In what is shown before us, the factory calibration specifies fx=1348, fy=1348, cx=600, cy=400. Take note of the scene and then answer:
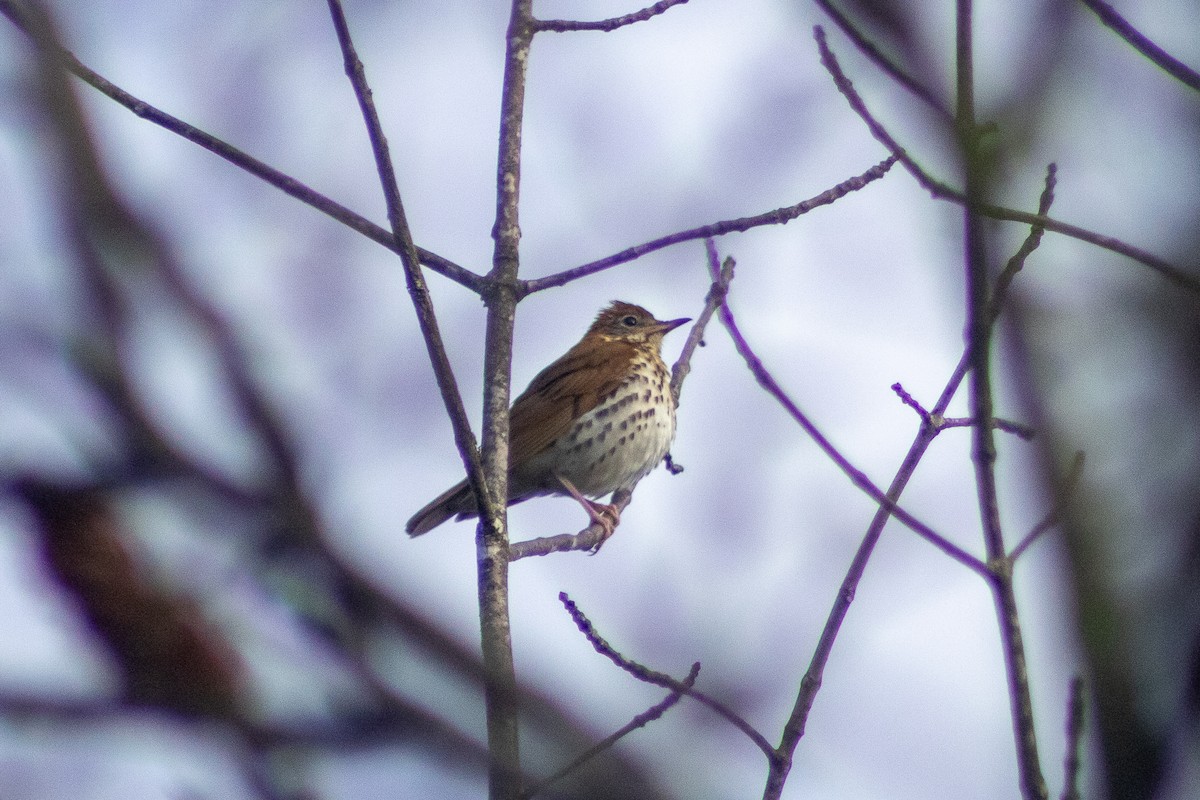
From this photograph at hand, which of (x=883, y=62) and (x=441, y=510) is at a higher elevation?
(x=441, y=510)

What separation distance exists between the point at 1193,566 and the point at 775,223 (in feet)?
11.9

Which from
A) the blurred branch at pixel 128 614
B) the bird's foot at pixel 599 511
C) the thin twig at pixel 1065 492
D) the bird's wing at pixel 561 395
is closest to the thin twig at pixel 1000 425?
the thin twig at pixel 1065 492

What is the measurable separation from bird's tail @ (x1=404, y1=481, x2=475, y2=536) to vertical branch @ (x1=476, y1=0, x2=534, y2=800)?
332 centimetres

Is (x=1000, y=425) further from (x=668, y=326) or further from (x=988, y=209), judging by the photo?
(x=668, y=326)

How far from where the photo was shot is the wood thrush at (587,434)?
8.79m

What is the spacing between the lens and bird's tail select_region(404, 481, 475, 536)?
840 centimetres

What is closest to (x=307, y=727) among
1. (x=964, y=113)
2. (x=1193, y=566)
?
(x=1193, y=566)

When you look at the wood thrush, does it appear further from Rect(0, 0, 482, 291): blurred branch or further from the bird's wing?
Rect(0, 0, 482, 291): blurred branch

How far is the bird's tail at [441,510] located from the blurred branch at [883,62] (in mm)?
5795

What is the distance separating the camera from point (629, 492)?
8.87 meters

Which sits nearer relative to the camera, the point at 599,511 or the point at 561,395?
the point at 599,511

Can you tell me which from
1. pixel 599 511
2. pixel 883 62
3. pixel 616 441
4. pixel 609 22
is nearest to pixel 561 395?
pixel 616 441

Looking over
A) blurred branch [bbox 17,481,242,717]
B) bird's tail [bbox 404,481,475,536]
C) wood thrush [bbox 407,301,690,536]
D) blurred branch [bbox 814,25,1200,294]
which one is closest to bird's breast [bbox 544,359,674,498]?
wood thrush [bbox 407,301,690,536]

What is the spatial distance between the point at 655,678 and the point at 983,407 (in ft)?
5.84
